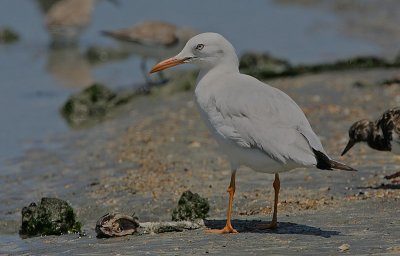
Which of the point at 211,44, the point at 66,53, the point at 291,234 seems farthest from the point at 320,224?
the point at 66,53

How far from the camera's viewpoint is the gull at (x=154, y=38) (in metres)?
17.0

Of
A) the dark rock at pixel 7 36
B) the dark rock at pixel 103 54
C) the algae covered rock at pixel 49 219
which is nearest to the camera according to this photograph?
the algae covered rock at pixel 49 219

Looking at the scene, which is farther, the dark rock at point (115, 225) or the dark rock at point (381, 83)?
the dark rock at point (381, 83)

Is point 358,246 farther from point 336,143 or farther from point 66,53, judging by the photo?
point 66,53

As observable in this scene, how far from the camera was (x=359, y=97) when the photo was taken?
42.9ft

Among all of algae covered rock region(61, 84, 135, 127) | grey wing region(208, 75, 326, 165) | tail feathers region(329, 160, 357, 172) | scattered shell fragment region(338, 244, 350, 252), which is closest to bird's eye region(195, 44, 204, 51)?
grey wing region(208, 75, 326, 165)

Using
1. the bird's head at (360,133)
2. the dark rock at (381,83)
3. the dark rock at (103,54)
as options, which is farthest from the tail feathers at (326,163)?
the dark rock at (103,54)

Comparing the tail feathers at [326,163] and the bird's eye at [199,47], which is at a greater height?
the bird's eye at [199,47]

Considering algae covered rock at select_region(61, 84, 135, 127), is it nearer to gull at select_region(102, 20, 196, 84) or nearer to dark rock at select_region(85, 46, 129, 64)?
gull at select_region(102, 20, 196, 84)

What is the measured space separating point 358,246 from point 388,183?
2.59 m

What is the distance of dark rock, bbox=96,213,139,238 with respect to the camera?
741cm

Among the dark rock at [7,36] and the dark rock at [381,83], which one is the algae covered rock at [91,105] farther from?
the dark rock at [7,36]

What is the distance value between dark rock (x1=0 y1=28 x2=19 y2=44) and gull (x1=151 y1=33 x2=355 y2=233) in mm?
13244

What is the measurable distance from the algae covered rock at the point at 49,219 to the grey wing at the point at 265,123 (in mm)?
1549
